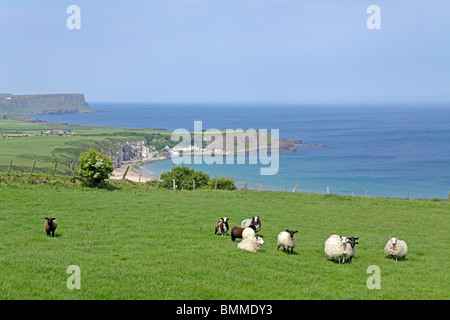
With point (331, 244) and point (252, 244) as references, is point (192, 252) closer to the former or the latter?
point (252, 244)

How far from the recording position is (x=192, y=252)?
59.7ft

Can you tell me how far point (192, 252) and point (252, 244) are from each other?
2.77m

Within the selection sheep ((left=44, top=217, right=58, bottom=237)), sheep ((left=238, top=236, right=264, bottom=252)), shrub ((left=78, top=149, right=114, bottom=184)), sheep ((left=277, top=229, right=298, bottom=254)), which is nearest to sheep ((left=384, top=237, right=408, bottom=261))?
sheep ((left=277, top=229, right=298, bottom=254))

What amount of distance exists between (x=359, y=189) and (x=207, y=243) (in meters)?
98.2

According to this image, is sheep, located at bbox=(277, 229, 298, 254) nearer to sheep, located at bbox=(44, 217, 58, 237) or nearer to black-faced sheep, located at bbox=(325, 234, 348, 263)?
black-faced sheep, located at bbox=(325, 234, 348, 263)

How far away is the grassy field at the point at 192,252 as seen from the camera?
13414mm

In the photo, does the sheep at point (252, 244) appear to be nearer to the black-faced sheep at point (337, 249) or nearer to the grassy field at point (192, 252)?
the grassy field at point (192, 252)

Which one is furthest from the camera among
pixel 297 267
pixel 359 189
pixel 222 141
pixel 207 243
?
pixel 222 141

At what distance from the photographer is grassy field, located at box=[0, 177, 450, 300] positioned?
44.0 feet

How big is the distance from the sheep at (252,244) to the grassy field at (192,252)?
15.9 inches

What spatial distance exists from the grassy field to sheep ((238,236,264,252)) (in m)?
0.40

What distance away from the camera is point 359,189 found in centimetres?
11100
